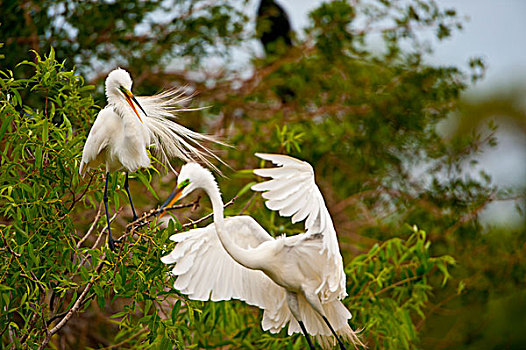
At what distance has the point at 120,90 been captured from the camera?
9.02 feet

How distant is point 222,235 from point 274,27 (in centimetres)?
402

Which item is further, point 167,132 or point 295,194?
point 167,132

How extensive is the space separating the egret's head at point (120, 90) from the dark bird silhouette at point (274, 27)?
2926mm

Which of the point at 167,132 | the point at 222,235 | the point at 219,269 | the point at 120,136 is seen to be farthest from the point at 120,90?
the point at 219,269

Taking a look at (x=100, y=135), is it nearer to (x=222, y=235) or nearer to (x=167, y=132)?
(x=167, y=132)

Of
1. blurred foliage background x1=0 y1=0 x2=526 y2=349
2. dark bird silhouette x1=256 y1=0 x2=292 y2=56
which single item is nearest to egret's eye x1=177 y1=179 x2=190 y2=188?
blurred foliage background x1=0 y1=0 x2=526 y2=349

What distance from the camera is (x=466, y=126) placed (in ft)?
33.7

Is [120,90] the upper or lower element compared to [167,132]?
upper

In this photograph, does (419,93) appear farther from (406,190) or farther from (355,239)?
(355,239)

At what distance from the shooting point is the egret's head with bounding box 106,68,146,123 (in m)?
2.73

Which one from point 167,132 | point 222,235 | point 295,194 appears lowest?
point 222,235

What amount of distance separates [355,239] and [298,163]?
323cm

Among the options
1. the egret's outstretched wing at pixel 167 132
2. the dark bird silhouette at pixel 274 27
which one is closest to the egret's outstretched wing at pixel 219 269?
the egret's outstretched wing at pixel 167 132

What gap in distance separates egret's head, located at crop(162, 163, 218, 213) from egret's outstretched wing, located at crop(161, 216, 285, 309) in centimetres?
16
